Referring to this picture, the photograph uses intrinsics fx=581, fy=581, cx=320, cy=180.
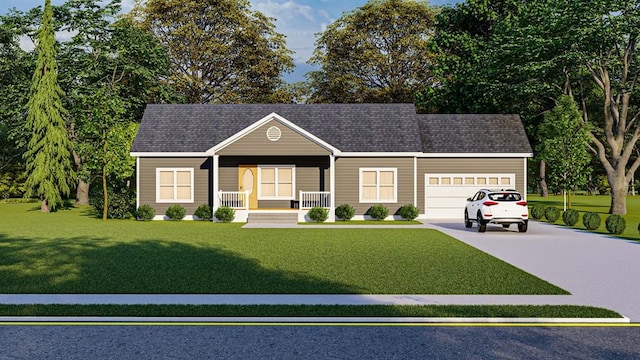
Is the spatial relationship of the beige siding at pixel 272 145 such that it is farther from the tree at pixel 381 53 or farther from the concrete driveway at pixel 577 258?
the tree at pixel 381 53

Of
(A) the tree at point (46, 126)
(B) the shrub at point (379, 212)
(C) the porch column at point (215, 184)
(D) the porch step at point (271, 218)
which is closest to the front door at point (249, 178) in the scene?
(C) the porch column at point (215, 184)

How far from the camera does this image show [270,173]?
32.2 meters

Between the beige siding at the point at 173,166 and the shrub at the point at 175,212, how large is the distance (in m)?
0.91

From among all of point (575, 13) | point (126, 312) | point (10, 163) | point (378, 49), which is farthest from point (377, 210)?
point (10, 163)

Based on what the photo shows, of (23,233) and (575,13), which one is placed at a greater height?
(575,13)

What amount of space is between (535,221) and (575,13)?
1166 centimetres

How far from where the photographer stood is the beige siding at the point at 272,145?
2989cm

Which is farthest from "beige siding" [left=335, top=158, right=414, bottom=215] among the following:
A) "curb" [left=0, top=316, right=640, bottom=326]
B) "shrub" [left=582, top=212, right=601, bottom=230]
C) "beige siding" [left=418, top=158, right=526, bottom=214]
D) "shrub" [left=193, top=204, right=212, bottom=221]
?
"curb" [left=0, top=316, right=640, bottom=326]

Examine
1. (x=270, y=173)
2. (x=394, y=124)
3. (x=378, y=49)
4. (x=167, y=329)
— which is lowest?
(x=167, y=329)

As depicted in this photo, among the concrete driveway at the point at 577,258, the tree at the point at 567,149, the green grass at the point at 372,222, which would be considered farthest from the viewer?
the tree at the point at 567,149

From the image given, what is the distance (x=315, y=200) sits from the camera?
31016 mm

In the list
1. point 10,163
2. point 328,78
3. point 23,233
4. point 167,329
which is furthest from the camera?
point 328,78

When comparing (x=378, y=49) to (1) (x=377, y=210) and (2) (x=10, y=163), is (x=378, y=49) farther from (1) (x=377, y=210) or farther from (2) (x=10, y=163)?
(2) (x=10, y=163)

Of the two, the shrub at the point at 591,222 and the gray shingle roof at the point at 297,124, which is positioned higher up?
the gray shingle roof at the point at 297,124
